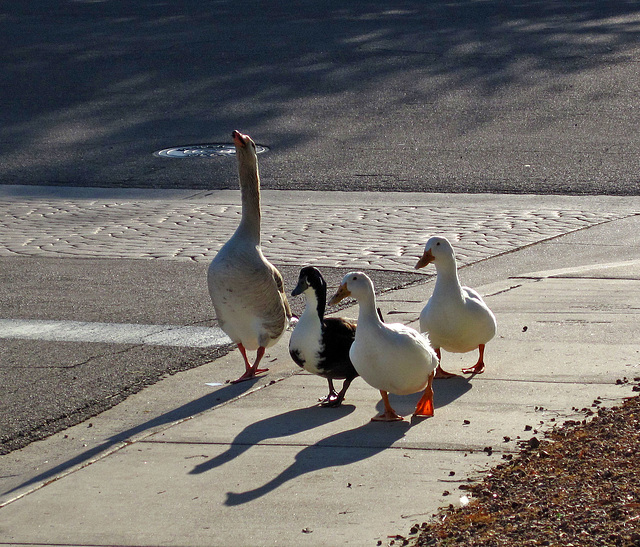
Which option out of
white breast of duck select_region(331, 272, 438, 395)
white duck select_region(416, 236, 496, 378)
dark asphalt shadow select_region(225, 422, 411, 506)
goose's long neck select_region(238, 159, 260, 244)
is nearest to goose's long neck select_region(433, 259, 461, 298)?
white duck select_region(416, 236, 496, 378)

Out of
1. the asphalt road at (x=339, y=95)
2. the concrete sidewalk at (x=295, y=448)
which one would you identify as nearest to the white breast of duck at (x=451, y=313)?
the concrete sidewalk at (x=295, y=448)

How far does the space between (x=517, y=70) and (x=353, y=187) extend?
8.58 meters

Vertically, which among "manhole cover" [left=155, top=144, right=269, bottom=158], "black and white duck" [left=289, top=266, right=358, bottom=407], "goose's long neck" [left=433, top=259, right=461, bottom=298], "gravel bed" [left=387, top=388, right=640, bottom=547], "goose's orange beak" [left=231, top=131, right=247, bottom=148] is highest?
"goose's orange beak" [left=231, top=131, right=247, bottom=148]

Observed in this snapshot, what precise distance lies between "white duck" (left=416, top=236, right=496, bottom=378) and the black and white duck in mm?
551

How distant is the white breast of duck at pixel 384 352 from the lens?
219 inches

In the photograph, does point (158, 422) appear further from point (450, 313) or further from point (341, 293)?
point (450, 313)

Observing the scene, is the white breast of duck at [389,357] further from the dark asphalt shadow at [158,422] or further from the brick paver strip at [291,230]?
the brick paver strip at [291,230]

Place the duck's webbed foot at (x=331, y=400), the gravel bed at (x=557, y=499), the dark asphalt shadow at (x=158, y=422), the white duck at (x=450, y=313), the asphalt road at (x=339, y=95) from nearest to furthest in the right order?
the gravel bed at (x=557, y=499) < the dark asphalt shadow at (x=158, y=422) < the duck's webbed foot at (x=331, y=400) < the white duck at (x=450, y=313) < the asphalt road at (x=339, y=95)

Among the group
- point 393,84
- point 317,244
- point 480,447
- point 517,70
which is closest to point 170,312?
point 317,244

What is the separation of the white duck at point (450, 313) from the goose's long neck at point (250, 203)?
113 centimetres

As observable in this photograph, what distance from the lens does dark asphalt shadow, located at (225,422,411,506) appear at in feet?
15.6

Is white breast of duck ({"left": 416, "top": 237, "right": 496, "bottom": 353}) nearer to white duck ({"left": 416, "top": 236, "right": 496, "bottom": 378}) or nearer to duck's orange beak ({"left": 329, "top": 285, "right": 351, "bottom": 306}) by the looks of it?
white duck ({"left": 416, "top": 236, "right": 496, "bottom": 378})

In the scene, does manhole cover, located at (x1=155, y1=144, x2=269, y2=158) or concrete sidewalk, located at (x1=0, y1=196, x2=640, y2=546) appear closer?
concrete sidewalk, located at (x1=0, y1=196, x2=640, y2=546)

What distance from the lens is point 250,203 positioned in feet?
22.3
